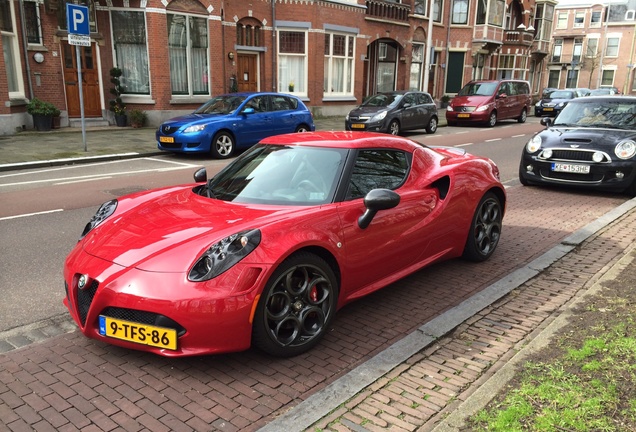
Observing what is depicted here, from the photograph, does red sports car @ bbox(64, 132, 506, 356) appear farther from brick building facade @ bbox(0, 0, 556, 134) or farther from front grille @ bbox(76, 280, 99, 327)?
brick building facade @ bbox(0, 0, 556, 134)

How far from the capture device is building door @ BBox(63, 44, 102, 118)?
17.7m

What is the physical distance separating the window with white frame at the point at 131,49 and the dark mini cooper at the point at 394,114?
7.56 meters

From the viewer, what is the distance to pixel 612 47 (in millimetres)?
66938

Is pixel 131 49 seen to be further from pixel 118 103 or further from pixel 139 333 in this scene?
pixel 139 333

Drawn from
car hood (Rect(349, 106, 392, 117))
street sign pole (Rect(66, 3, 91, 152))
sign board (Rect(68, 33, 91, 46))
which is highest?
street sign pole (Rect(66, 3, 91, 152))

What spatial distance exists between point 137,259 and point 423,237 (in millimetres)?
2403

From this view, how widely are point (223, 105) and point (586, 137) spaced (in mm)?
8931

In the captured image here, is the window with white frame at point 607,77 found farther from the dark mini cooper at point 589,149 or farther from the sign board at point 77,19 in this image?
the sign board at point 77,19

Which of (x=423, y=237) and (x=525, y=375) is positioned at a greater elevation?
(x=423, y=237)

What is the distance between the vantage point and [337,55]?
1008 inches

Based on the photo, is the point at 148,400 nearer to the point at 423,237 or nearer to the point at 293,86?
the point at 423,237

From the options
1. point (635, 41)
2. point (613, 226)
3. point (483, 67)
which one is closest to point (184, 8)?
point (613, 226)

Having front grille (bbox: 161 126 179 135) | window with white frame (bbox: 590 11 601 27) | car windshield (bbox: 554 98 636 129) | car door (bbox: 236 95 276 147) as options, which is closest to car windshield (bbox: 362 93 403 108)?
car door (bbox: 236 95 276 147)

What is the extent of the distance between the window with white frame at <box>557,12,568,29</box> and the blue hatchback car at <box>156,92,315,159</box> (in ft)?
225
